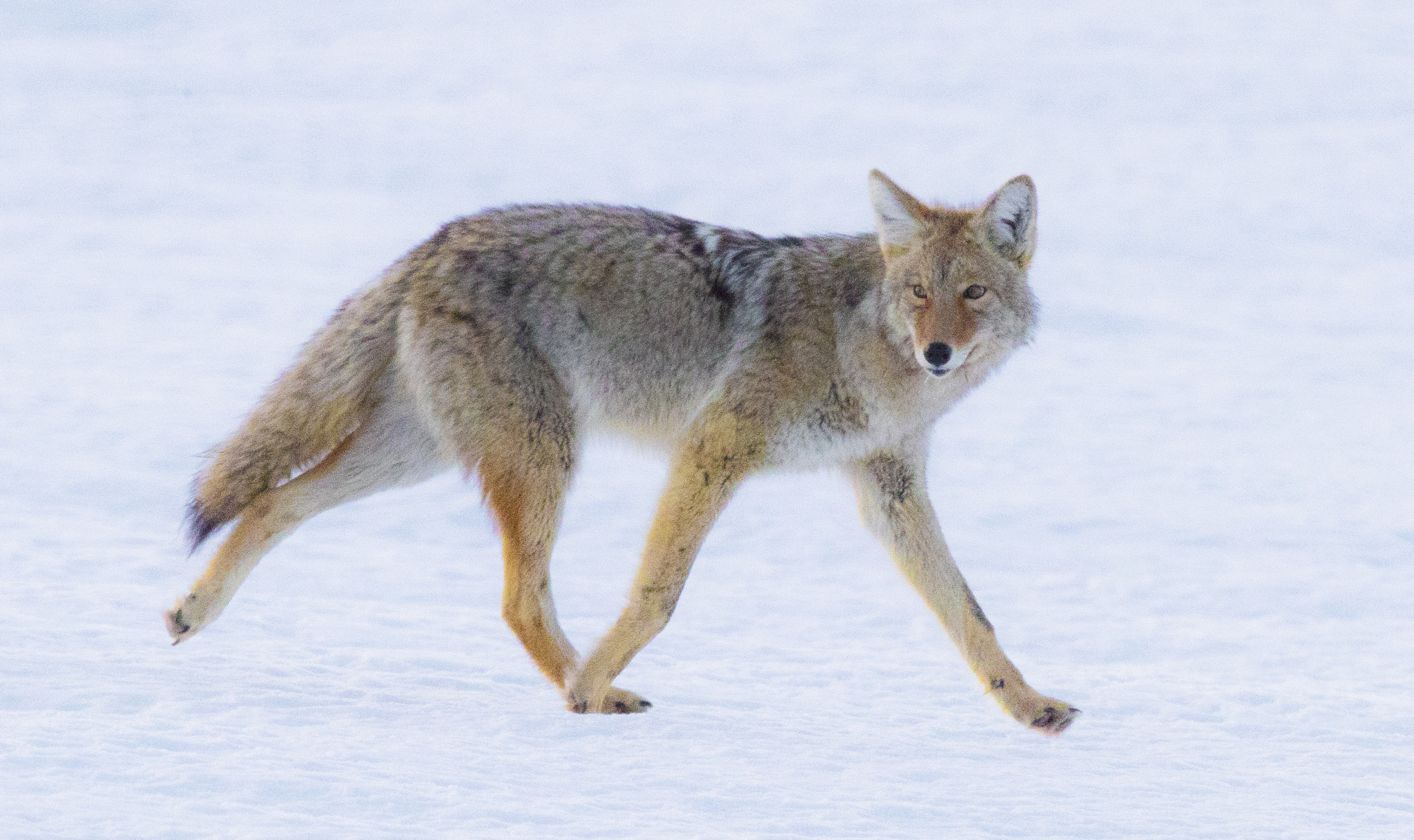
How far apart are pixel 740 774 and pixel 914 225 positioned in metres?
1.99

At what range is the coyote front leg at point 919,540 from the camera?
571cm

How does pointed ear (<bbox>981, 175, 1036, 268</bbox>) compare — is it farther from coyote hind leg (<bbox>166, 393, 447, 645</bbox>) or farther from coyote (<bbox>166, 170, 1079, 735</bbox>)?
coyote hind leg (<bbox>166, 393, 447, 645</bbox>)

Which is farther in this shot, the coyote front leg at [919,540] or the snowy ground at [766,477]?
the coyote front leg at [919,540]

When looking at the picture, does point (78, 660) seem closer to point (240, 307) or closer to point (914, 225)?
point (914, 225)

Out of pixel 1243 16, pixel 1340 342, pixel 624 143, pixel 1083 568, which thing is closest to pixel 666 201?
pixel 624 143

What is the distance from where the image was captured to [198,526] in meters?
5.82

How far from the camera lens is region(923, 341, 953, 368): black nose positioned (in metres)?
5.18

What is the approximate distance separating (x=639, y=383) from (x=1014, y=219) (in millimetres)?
1404

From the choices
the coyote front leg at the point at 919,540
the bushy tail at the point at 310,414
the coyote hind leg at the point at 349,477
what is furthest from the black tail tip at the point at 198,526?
the coyote front leg at the point at 919,540

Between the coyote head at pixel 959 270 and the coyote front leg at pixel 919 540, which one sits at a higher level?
the coyote head at pixel 959 270

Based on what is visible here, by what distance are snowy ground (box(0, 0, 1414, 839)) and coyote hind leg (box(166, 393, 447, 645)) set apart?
1.54 feet

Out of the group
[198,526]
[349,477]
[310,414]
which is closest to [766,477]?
[349,477]

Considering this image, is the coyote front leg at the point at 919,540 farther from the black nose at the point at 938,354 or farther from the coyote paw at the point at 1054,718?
the black nose at the point at 938,354

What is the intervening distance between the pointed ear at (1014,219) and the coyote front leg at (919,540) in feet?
2.50
